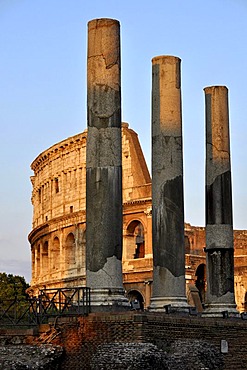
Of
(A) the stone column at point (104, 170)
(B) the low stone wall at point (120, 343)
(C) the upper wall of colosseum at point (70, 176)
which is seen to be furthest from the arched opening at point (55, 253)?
(A) the stone column at point (104, 170)

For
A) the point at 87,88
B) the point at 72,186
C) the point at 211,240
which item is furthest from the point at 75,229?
the point at 87,88

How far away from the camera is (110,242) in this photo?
19344 mm

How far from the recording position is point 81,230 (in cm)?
6250

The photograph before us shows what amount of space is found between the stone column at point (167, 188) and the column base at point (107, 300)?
3.05 meters

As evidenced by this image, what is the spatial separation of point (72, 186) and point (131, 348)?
48380 mm

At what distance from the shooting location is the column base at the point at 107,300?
19.0 metres

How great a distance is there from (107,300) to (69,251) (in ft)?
153

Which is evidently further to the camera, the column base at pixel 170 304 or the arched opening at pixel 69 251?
the arched opening at pixel 69 251

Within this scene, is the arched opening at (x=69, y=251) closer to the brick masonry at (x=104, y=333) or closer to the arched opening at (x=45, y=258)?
the arched opening at (x=45, y=258)

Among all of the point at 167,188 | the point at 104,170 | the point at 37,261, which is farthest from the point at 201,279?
the point at 104,170

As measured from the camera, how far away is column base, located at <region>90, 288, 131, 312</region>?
19.0 m

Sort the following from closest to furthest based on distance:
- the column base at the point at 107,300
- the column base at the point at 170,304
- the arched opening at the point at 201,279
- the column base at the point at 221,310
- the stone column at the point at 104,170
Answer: the column base at the point at 107,300
the stone column at the point at 104,170
the column base at the point at 170,304
the column base at the point at 221,310
the arched opening at the point at 201,279

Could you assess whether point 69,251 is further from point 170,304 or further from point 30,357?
point 30,357

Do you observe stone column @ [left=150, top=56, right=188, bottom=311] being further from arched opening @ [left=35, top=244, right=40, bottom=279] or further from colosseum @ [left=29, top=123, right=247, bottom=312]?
arched opening @ [left=35, top=244, right=40, bottom=279]
